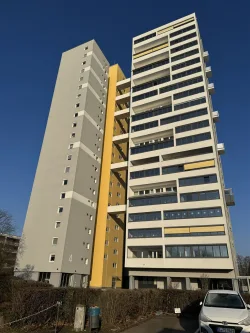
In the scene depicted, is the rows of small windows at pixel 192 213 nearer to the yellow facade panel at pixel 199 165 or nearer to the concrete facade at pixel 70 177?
the yellow facade panel at pixel 199 165

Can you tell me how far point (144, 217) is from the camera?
46344 millimetres

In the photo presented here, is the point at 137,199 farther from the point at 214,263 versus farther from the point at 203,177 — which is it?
the point at 214,263

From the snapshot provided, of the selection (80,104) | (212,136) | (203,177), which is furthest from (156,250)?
(80,104)

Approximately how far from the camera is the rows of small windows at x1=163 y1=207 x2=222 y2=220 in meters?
41.2

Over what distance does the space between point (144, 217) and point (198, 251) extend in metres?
11.0

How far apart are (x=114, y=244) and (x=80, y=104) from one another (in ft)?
98.2

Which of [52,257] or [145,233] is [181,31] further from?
[52,257]

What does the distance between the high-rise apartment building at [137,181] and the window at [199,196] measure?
17 cm

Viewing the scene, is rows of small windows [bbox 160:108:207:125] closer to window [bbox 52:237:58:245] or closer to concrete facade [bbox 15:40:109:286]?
concrete facade [bbox 15:40:109:286]

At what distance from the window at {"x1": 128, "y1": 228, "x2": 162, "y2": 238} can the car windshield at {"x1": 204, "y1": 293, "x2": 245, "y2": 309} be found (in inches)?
1222

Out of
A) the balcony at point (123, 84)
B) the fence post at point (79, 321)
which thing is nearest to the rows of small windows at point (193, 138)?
the balcony at point (123, 84)

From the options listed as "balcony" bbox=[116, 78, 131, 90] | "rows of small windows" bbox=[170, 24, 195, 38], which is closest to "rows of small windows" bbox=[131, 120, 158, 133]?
"balcony" bbox=[116, 78, 131, 90]

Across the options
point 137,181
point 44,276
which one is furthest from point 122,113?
point 44,276

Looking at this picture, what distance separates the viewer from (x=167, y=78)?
194 ft
